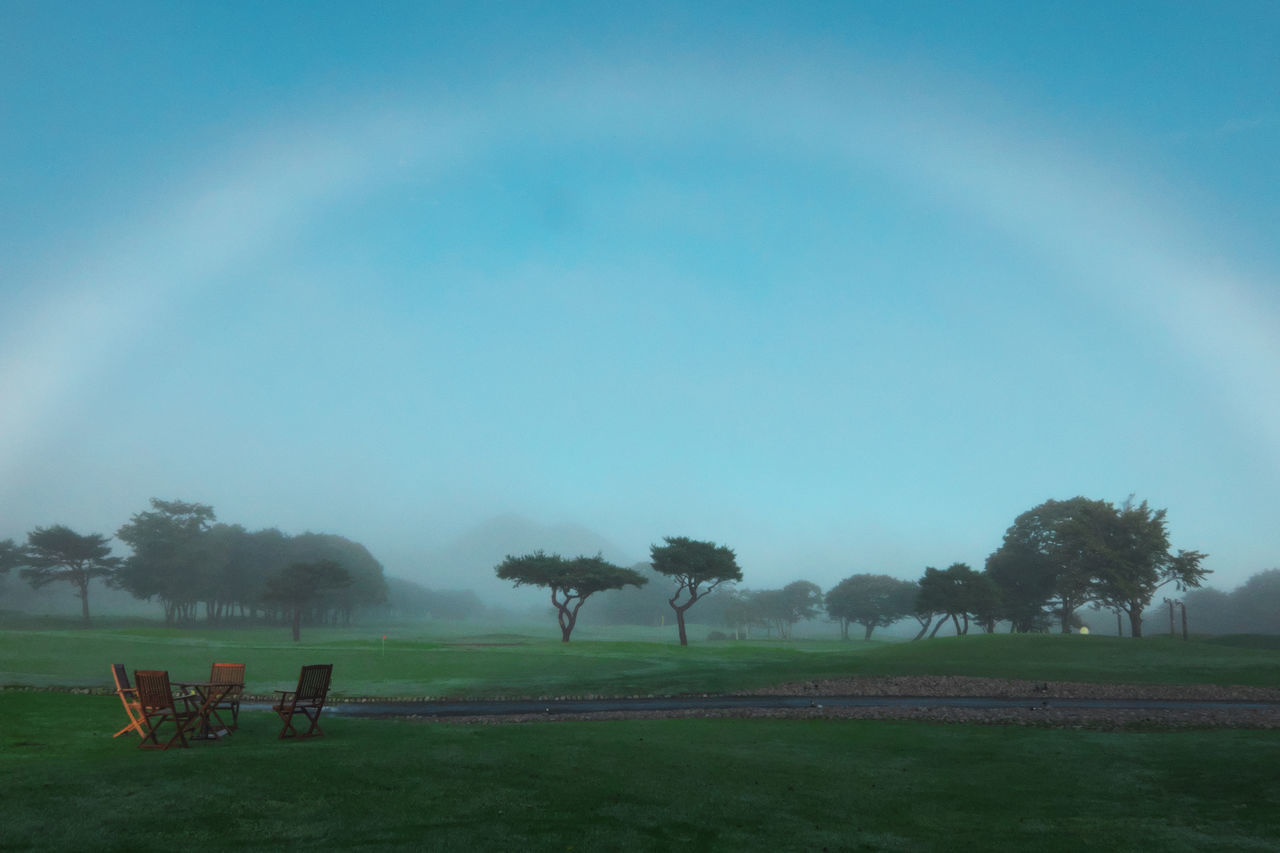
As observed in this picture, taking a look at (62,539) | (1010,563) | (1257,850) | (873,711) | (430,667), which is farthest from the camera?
(62,539)

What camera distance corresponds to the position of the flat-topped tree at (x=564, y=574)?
256 feet

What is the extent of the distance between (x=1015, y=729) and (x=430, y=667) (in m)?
28.5

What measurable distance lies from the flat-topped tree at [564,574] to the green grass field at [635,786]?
57985 mm

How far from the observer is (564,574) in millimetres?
78938

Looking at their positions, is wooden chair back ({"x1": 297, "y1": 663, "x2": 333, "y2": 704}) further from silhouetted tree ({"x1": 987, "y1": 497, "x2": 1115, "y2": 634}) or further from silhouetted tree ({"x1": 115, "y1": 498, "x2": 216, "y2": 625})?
silhouetted tree ({"x1": 115, "y1": 498, "x2": 216, "y2": 625})

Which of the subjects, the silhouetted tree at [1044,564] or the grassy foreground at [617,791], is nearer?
the grassy foreground at [617,791]

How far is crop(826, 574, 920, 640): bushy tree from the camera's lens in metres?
133

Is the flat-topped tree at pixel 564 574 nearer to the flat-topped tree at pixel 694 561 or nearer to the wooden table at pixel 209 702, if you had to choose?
the flat-topped tree at pixel 694 561

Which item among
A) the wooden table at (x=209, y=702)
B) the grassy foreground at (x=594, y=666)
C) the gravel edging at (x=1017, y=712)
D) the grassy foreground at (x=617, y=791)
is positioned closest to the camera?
the grassy foreground at (x=617, y=791)

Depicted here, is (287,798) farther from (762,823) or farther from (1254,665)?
(1254,665)

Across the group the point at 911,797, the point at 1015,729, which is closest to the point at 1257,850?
the point at 911,797

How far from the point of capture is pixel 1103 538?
263ft

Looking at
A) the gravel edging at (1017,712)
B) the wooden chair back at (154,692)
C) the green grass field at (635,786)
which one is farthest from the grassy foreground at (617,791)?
the gravel edging at (1017,712)

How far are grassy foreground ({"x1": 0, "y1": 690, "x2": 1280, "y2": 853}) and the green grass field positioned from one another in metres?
0.05
